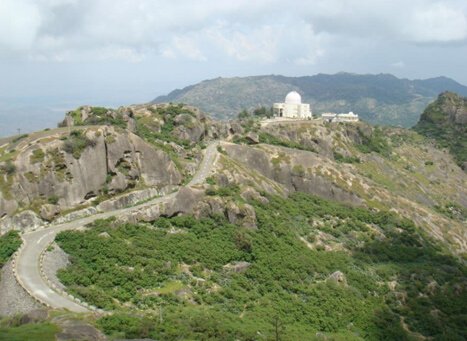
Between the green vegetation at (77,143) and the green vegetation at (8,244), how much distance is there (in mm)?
16820

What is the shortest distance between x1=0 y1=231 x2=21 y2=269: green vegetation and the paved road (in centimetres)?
91

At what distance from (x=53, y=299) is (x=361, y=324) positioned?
123ft

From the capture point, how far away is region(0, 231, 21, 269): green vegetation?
58.2 meters

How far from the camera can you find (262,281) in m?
66.8

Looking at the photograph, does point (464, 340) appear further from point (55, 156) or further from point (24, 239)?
point (55, 156)

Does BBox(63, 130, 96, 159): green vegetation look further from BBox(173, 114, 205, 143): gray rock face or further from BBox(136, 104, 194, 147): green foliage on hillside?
BBox(173, 114, 205, 143): gray rock face

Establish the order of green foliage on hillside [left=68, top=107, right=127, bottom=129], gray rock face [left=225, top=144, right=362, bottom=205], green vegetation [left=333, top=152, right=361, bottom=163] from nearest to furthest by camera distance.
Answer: green foliage on hillside [left=68, top=107, right=127, bottom=129], gray rock face [left=225, top=144, right=362, bottom=205], green vegetation [left=333, top=152, right=361, bottom=163]

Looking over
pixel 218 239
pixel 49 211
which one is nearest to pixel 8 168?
pixel 49 211

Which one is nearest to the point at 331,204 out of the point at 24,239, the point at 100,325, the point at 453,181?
the point at 24,239

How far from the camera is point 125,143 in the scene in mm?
84812

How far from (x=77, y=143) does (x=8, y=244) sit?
22258 millimetres

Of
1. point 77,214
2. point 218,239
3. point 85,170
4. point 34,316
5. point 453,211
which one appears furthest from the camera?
point 453,211

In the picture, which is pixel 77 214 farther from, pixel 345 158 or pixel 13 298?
pixel 345 158

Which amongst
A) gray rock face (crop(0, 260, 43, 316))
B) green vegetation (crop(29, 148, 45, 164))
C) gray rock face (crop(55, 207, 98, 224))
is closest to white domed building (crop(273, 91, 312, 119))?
gray rock face (crop(55, 207, 98, 224))
